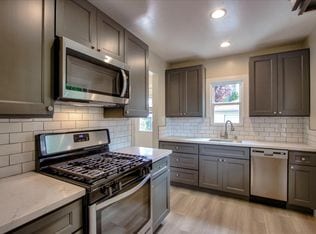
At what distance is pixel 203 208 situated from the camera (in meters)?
2.67

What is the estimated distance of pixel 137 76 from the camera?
2.27 metres

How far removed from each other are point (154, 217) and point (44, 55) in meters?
1.84

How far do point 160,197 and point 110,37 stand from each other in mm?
1836

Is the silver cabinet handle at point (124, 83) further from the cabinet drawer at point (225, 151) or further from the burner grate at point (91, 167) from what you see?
the cabinet drawer at point (225, 151)

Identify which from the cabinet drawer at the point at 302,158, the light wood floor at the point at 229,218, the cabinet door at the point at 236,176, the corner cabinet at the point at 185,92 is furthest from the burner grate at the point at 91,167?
the cabinet drawer at the point at 302,158

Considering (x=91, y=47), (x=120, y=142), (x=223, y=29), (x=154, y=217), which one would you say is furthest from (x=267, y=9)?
(x=154, y=217)

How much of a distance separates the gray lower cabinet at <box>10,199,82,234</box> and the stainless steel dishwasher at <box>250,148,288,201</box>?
262 centimetres

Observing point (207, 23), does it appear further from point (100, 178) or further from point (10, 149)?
point (10, 149)

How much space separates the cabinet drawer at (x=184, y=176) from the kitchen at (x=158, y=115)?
0.02 meters

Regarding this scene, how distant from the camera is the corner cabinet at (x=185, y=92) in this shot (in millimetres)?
3506

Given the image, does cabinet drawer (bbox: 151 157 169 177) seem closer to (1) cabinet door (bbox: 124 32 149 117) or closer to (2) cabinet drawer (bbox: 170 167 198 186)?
(1) cabinet door (bbox: 124 32 149 117)

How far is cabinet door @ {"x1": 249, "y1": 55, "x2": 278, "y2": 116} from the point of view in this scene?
114 inches

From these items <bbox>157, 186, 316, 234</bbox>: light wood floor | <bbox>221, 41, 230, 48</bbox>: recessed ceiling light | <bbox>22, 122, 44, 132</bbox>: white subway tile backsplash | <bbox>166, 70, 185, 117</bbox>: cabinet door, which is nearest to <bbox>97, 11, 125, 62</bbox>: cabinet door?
<bbox>22, 122, 44, 132</bbox>: white subway tile backsplash

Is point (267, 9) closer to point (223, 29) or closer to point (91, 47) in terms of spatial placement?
point (223, 29)
